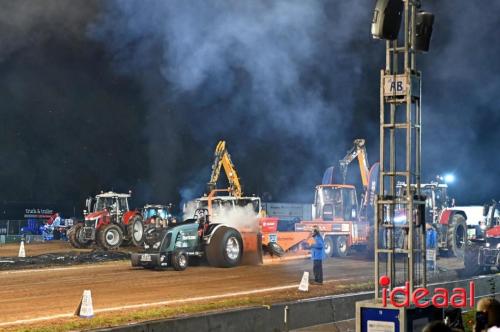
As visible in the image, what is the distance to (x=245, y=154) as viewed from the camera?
54.6 metres

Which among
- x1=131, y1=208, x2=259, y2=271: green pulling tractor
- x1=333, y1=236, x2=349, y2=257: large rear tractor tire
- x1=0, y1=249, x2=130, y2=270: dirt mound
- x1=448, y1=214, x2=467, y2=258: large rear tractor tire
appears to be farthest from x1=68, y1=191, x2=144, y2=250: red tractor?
x1=448, y1=214, x2=467, y2=258: large rear tractor tire

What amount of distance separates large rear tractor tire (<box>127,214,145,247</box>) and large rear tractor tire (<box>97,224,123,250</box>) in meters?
0.46

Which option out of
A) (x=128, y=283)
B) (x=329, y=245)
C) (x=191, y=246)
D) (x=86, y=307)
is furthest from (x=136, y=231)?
(x=86, y=307)

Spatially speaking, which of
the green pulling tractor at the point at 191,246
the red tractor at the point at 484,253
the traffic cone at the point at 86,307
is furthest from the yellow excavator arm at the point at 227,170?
the traffic cone at the point at 86,307

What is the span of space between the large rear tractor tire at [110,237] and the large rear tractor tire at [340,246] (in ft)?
29.5

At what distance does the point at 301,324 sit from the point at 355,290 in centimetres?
568

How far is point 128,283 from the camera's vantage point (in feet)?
62.2

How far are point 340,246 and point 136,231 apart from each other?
8.80m

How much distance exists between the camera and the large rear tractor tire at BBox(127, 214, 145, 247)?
31.4m

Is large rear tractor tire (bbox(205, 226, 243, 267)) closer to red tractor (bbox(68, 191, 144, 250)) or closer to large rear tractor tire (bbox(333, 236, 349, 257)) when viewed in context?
large rear tractor tire (bbox(333, 236, 349, 257))

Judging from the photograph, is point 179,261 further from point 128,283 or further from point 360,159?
point 360,159

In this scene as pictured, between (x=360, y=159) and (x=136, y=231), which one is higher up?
(x=360, y=159)

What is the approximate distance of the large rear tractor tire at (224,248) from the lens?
22964 millimetres

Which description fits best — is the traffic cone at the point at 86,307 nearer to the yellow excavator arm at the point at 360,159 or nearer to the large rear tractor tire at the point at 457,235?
the large rear tractor tire at the point at 457,235
